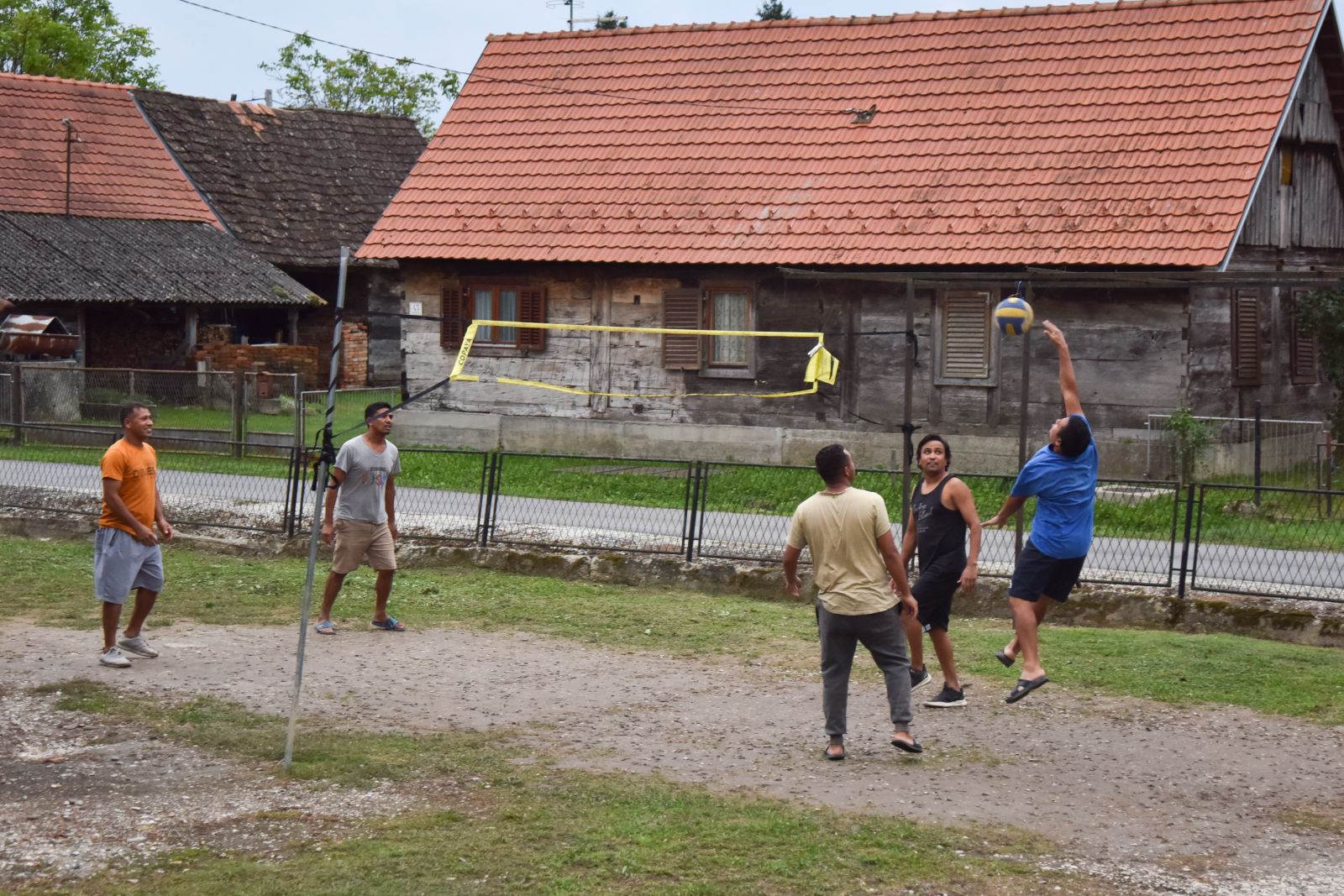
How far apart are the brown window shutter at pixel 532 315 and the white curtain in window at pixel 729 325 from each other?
265 cm

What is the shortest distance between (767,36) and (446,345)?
6.93 meters

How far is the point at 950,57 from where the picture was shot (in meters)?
24.5

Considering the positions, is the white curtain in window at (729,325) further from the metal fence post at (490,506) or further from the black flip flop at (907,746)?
the black flip flop at (907,746)

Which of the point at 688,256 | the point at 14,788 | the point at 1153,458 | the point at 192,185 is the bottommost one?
the point at 14,788

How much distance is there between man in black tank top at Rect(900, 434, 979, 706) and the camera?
31.8 feet

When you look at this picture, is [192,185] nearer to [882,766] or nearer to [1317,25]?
[1317,25]

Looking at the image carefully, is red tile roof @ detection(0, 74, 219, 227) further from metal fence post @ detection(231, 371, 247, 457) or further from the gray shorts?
the gray shorts

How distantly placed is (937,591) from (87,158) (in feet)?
96.0

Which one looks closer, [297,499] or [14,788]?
[14,788]

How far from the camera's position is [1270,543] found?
15.4 meters

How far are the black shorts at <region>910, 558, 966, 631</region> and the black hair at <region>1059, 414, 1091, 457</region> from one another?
862 mm

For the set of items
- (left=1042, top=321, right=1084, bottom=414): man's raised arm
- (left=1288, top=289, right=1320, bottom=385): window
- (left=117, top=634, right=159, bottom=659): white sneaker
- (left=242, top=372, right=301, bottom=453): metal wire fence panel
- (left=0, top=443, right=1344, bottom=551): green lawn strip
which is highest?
(left=1288, top=289, right=1320, bottom=385): window

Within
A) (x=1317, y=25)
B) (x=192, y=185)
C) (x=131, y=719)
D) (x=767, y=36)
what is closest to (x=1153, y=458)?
(x=1317, y=25)

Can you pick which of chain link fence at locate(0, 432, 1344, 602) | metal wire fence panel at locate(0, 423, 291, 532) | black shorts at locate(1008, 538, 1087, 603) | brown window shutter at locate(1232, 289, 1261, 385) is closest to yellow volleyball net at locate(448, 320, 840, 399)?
chain link fence at locate(0, 432, 1344, 602)
